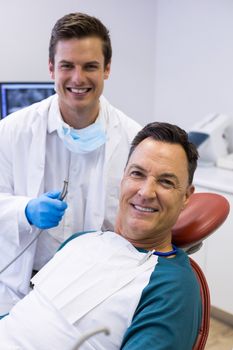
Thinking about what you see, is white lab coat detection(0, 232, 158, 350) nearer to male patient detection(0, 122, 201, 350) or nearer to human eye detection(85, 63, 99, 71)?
male patient detection(0, 122, 201, 350)

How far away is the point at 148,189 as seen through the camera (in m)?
1.35

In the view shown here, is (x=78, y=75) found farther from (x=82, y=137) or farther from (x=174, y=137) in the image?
(x=174, y=137)

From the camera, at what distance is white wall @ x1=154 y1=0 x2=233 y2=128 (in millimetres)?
3123

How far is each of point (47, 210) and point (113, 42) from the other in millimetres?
2217

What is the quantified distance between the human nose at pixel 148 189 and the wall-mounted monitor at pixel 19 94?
1.62m

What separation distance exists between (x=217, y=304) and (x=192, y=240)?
1.44 metres

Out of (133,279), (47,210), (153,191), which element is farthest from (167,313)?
(47,210)

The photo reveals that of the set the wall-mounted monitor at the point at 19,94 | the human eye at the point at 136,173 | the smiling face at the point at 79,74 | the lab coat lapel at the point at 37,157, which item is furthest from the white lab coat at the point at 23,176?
the wall-mounted monitor at the point at 19,94

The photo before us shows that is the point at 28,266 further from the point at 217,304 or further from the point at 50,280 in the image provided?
the point at 217,304

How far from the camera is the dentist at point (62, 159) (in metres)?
1.57

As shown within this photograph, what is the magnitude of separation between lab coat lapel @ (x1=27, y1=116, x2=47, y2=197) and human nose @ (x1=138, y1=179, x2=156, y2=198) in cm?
42

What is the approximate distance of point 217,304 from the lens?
2766 millimetres

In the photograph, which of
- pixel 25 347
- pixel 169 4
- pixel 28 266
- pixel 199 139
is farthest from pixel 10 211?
pixel 169 4

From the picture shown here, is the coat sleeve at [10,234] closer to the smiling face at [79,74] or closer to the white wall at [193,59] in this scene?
the smiling face at [79,74]
